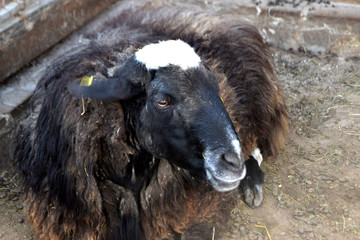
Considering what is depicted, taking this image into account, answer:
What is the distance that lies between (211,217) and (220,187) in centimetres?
106

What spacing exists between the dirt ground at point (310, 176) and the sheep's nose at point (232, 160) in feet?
3.89

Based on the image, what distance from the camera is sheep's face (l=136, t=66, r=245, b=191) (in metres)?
2.68

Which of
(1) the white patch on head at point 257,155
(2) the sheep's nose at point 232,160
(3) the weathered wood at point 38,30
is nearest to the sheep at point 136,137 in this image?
(2) the sheep's nose at point 232,160

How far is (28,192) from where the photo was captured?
11.5 ft

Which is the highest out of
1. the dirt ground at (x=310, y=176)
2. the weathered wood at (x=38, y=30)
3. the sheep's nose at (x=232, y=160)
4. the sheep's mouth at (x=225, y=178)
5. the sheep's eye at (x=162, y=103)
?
the sheep's eye at (x=162, y=103)

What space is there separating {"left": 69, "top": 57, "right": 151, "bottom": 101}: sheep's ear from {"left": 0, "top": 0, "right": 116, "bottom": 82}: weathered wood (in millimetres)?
1773

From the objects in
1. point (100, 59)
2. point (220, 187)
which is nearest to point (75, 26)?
point (100, 59)

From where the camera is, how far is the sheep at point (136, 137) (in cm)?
282

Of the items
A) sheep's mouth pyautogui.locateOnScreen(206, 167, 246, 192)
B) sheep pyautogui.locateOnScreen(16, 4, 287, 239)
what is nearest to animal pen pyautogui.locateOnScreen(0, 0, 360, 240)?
sheep pyautogui.locateOnScreen(16, 4, 287, 239)

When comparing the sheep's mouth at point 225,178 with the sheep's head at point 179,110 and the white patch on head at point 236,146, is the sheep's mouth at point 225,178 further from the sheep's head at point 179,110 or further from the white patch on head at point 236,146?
the white patch on head at point 236,146

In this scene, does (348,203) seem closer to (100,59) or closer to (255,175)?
(255,175)

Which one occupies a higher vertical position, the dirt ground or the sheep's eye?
the sheep's eye

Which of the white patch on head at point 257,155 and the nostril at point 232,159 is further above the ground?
the nostril at point 232,159

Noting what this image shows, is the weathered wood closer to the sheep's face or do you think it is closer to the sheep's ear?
the sheep's ear
